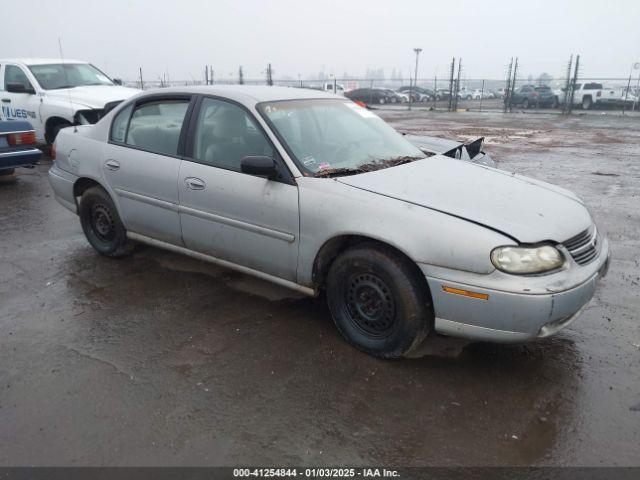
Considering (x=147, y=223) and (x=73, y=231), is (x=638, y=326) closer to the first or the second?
(x=147, y=223)

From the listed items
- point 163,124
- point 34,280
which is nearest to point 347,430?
point 163,124

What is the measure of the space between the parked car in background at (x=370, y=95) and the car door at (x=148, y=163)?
33130 mm

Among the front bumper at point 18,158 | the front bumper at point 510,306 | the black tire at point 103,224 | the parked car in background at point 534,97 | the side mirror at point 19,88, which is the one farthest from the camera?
the parked car in background at point 534,97

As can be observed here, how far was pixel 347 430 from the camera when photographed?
2.55 m

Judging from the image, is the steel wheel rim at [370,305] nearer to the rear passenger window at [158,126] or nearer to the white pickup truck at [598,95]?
the rear passenger window at [158,126]

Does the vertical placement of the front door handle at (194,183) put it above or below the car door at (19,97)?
below

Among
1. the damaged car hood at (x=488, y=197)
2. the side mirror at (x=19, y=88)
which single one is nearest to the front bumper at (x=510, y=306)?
the damaged car hood at (x=488, y=197)

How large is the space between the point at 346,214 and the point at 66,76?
9.11m

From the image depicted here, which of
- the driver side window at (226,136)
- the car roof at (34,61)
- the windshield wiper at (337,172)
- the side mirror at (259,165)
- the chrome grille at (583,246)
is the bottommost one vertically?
the chrome grille at (583,246)

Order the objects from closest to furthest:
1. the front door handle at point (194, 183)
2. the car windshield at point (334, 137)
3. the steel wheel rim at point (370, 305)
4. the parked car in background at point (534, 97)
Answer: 1. the steel wheel rim at point (370, 305)
2. the car windshield at point (334, 137)
3. the front door handle at point (194, 183)
4. the parked car in background at point (534, 97)

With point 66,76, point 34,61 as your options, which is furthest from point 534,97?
point 34,61

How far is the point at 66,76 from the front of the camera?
389 inches

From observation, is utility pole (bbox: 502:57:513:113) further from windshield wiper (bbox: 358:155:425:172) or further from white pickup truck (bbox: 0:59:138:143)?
windshield wiper (bbox: 358:155:425:172)

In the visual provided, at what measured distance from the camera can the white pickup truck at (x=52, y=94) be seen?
8977 mm
